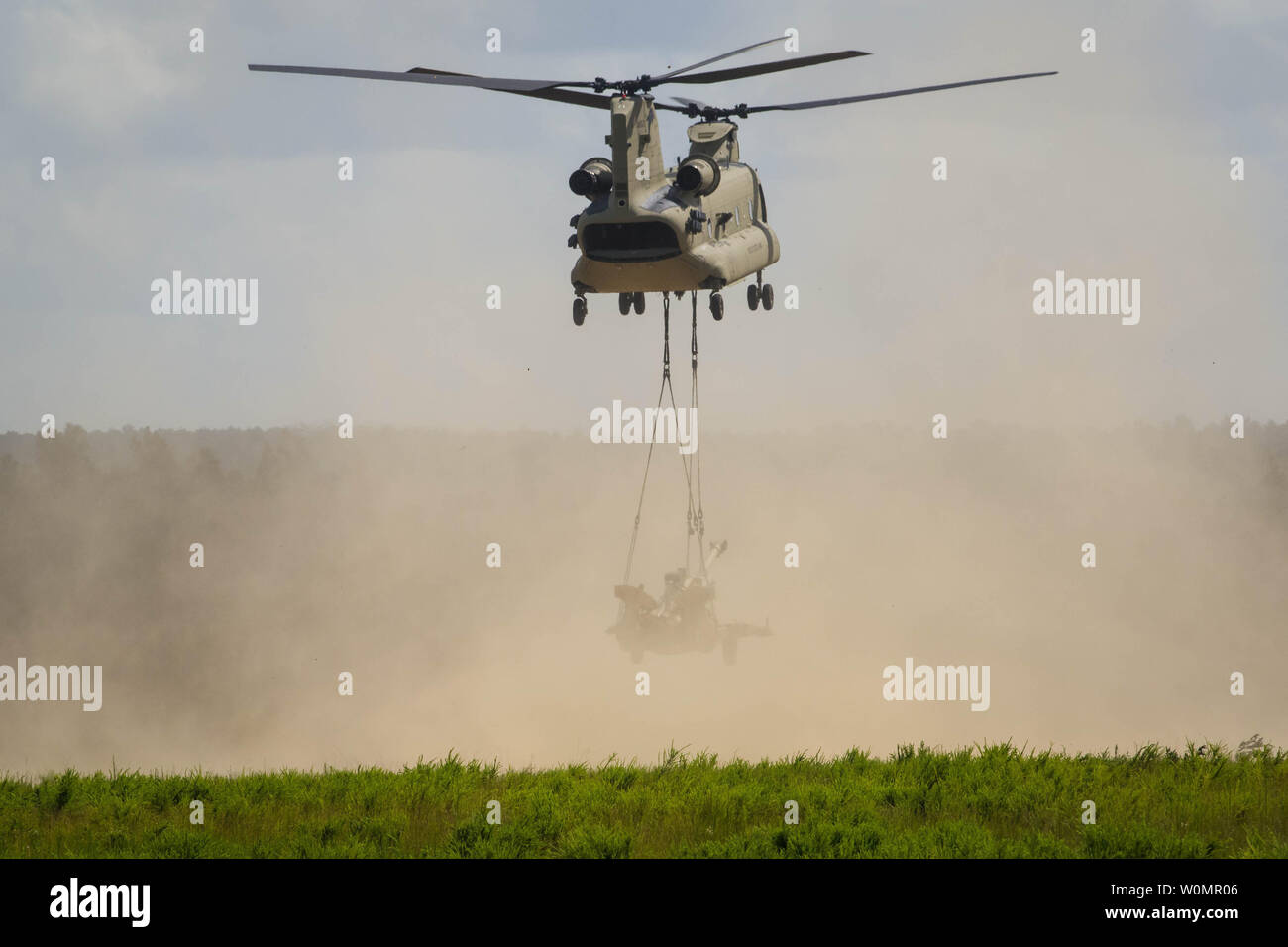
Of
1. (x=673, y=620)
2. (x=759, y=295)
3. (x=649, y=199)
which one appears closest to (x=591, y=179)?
(x=649, y=199)

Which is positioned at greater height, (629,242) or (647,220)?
(647,220)

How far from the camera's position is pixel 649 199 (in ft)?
68.4

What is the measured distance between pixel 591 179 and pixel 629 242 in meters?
0.97

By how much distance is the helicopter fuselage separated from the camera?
2050cm

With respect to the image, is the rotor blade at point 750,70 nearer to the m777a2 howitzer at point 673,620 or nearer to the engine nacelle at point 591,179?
the engine nacelle at point 591,179

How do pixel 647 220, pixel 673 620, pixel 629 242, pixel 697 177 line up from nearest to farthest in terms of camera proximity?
pixel 647 220 < pixel 629 242 < pixel 697 177 < pixel 673 620

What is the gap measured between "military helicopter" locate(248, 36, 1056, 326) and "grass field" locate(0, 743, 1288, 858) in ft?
21.8

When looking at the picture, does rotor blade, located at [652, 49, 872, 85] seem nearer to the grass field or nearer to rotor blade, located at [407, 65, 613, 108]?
rotor blade, located at [407, 65, 613, 108]

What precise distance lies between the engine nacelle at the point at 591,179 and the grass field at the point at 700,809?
768 centimetres

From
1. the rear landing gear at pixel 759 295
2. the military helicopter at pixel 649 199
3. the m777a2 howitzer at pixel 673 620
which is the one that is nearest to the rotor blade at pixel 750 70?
the military helicopter at pixel 649 199

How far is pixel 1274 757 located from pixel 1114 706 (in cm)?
5759

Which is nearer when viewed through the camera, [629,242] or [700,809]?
[700,809]

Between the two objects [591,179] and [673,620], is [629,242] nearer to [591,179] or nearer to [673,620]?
[591,179]
